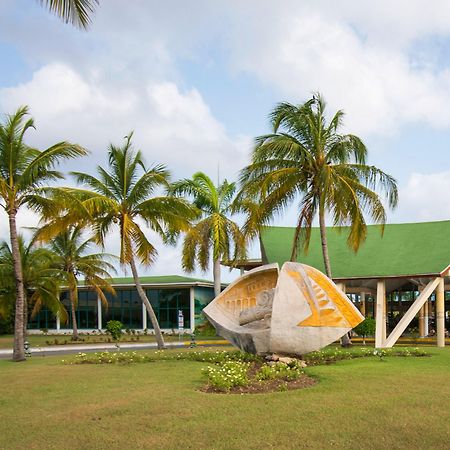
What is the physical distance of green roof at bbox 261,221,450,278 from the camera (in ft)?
79.5

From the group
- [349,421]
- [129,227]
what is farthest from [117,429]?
[129,227]

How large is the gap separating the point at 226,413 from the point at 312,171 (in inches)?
558

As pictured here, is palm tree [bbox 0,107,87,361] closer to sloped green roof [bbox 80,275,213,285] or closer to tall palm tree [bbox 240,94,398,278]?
tall palm tree [bbox 240,94,398,278]

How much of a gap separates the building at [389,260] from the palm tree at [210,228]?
1.62 m

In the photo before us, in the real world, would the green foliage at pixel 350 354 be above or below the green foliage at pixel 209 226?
below

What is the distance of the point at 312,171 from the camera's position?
21.8m

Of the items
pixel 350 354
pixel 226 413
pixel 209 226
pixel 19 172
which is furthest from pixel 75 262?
pixel 226 413

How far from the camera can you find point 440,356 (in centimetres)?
1677

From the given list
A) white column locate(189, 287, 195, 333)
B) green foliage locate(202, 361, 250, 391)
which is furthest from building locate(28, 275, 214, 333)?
green foliage locate(202, 361, 250, 391)

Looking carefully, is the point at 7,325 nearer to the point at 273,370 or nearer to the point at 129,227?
the point at 129,227

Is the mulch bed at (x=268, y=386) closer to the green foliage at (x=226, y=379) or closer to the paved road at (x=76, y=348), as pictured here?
the green foliage at (x=226, y=379)

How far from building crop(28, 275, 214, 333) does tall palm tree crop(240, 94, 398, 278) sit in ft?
68.6

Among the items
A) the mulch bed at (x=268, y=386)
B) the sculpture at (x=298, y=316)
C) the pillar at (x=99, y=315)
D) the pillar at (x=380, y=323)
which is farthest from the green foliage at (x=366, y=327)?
the pillar at (x=99, y=315)

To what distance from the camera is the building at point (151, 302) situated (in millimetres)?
42812
